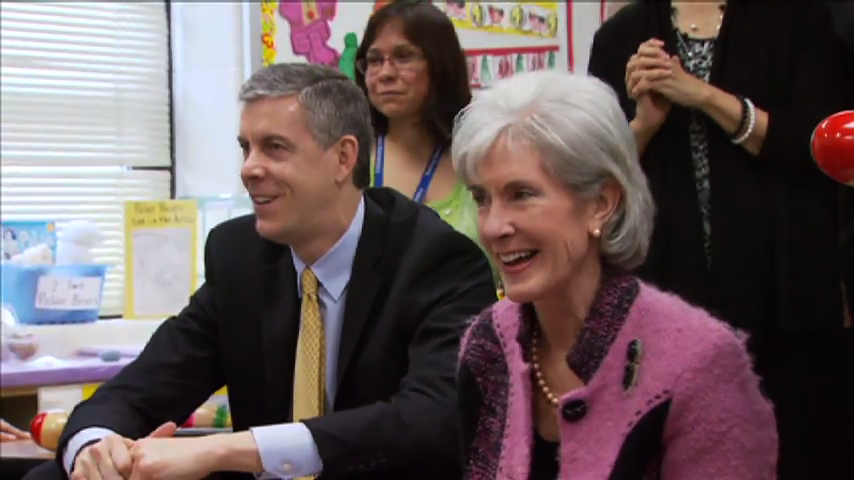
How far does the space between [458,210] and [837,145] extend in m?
1.27

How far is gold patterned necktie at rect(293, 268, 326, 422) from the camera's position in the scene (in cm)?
163

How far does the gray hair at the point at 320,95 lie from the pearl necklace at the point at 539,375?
0.48m

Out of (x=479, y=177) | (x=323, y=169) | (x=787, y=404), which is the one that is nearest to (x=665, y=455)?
(x=479, y=177)

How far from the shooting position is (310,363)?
1.63 m

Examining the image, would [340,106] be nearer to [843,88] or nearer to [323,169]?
[323,169]

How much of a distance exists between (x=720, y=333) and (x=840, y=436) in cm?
67

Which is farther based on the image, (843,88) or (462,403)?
(843,88)

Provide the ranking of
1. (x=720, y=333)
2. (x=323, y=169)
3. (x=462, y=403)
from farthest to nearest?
(x=323, y=169), (x=462, y=403), (x=720, y=333)

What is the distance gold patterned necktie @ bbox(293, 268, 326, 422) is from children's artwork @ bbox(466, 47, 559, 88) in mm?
1804

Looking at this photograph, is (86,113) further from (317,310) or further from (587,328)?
(587,328)

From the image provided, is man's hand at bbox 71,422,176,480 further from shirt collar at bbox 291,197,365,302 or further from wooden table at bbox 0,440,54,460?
wooden table at bbox 0,440,54,460

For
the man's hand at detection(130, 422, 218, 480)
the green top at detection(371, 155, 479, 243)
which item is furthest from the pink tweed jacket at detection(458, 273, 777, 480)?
the green top at detection(371, 155, 479, 243)

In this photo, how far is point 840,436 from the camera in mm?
1706

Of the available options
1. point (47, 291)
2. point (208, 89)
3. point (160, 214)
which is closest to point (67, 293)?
point (47, 291)
